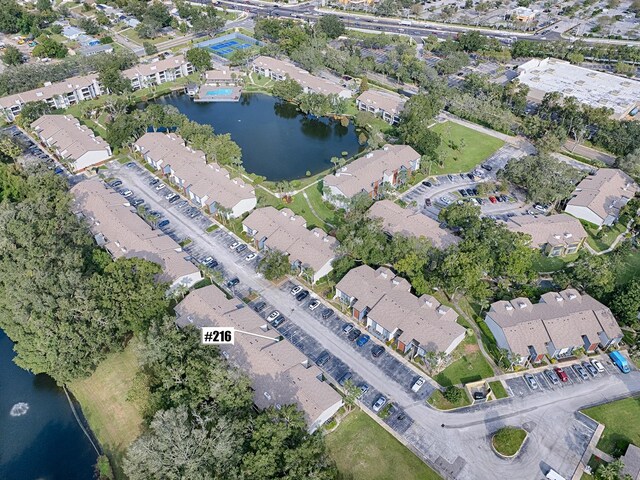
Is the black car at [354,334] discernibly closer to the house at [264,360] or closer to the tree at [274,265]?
the house at [264,360]

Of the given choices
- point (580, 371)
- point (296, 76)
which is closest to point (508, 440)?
point (580, 371)

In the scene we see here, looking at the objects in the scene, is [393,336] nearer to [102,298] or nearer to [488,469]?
[488,469]

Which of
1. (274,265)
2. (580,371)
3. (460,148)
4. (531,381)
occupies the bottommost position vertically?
(531,381)

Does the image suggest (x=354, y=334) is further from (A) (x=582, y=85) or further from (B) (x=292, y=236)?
(A) (x=582, y=85)

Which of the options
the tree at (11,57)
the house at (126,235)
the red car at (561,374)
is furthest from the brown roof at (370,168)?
the tree at (11,57)

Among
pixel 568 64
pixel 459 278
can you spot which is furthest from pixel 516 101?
pixel 459 278
